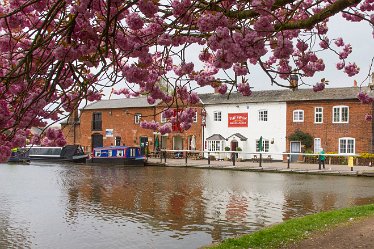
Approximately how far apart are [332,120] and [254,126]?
23.2ft

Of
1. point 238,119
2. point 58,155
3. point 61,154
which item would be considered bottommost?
point 58,155

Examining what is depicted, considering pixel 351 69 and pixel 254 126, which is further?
pixel 254 126

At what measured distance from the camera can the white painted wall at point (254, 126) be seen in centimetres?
3947

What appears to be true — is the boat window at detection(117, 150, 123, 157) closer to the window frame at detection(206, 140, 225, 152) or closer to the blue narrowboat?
the blue narrowboat

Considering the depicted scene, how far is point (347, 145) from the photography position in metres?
36.1

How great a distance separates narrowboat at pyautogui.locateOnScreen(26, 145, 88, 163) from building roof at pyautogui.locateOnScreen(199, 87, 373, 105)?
12.8 meters

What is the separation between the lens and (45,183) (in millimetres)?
23406

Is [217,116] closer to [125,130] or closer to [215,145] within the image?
[215,145]

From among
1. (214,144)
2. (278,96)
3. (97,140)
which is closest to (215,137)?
(214,144)

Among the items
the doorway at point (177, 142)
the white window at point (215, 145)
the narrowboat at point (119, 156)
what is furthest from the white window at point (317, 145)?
the narrowboat at point (119, 156)

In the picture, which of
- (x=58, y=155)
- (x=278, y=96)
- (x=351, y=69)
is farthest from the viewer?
(x=58, y=155)

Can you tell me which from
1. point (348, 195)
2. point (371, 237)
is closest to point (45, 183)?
point (348, 195)

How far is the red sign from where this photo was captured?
41656 millimetres

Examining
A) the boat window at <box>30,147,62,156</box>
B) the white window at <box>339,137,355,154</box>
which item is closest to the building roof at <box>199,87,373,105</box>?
the white window at <box>339,137,355,154</box>
